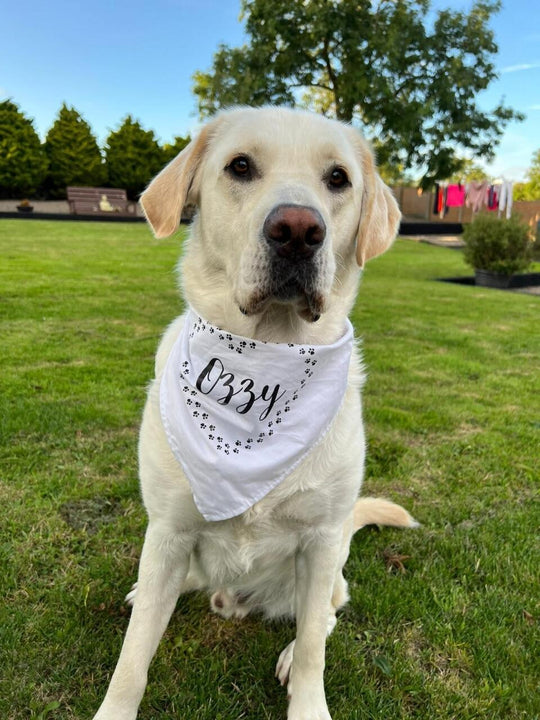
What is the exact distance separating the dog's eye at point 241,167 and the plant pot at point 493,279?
11417 millimetres

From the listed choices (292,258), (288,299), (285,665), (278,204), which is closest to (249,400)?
(288,299)

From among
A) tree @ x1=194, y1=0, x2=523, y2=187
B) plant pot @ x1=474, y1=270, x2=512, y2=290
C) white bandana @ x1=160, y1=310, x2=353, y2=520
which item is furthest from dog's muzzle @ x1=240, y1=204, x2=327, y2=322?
tree @ x1=194, y1=0, x2=523, y2=187

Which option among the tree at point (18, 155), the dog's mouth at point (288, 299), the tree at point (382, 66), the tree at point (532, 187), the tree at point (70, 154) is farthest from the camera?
the tree at point (532, 187)

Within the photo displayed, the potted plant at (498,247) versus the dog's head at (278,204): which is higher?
the dog's head at (278,204)

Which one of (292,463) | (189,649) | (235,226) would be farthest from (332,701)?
(235,226)

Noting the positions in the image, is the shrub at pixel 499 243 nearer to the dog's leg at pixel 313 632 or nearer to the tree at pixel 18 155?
the dog's leg at pixel 313 632

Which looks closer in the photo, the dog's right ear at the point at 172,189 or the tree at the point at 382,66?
the dog's right ear at the point at 172,189

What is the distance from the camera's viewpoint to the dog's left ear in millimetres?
2031

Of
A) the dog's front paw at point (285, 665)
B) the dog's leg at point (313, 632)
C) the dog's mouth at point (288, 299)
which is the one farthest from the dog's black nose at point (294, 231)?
the dog's front paw at point (285, 665)

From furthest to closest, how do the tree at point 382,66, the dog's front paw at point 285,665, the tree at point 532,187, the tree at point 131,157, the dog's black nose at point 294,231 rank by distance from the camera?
the tree at point 532,187
the tree at point 131,157
the tree at point 382,66
the dog's front paw at point 285,665
the dog's black nose at point 294,231

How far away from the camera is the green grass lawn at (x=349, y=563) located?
1903 mm

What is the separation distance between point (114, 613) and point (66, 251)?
39.2 feet

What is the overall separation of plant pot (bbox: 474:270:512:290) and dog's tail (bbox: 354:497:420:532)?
10555 mm

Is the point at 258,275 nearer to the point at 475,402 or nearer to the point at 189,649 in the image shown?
the point at 189,649
